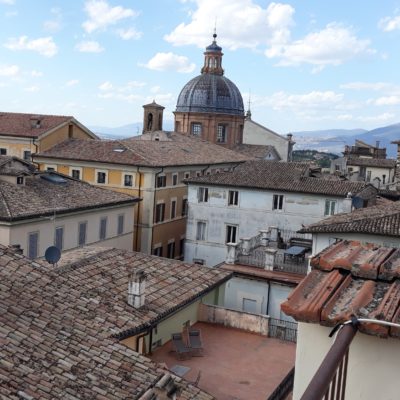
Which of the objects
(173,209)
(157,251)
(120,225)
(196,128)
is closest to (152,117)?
(196,128)

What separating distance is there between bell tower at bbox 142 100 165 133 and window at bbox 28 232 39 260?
3342cm

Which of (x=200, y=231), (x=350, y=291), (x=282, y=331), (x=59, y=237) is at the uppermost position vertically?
(x=350, y=291)

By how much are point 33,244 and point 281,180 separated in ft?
55.0

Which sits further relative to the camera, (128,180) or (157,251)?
(157,251)

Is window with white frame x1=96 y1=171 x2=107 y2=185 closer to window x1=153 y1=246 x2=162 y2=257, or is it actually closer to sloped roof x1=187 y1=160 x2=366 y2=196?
window x1=153 y1=246 x2=162 y2=257

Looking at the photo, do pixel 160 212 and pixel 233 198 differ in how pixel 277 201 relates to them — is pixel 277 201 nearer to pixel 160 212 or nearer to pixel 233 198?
pixel 233 198

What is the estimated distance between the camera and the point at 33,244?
2630 centimetres

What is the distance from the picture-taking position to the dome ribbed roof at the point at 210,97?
65812mm

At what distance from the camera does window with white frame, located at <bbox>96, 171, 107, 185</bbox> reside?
40.0 m

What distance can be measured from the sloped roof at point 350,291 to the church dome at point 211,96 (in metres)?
62.4

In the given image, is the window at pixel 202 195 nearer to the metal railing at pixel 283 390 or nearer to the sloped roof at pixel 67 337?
the sloped roof at pixel 67 337

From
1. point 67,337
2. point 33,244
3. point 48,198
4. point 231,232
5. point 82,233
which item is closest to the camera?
point 67,337

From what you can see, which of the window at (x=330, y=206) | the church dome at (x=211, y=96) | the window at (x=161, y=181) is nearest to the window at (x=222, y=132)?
the church dome at (x=211, y=96)

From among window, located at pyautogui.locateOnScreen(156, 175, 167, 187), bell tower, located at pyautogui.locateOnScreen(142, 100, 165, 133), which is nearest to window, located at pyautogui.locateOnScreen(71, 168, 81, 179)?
window, located at pyautogui.locateOnScreen(156, 175, 167, 187)
